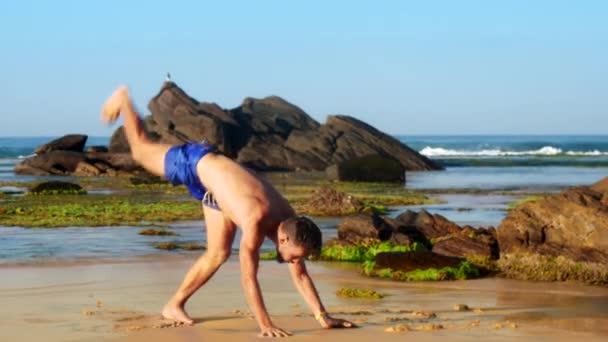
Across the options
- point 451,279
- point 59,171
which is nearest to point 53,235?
point 451,279

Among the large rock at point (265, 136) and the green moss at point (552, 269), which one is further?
the large rock at point (265, 136)

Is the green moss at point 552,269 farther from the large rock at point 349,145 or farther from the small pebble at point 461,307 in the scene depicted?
the large rock at point 349,145

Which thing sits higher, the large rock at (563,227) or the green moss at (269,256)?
the large rock at (563,227)

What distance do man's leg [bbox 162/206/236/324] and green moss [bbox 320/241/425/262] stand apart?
5306 mm

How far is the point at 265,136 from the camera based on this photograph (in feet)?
216

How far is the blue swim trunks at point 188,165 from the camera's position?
837cm

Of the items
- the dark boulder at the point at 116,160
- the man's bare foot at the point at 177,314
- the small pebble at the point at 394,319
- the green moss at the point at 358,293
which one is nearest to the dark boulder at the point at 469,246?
the green moss at the point at 358,293

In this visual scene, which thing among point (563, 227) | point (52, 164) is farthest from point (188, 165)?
point (52, 164)

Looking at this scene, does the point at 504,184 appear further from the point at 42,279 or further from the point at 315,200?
the point at 42,279

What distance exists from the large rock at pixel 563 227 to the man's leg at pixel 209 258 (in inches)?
197

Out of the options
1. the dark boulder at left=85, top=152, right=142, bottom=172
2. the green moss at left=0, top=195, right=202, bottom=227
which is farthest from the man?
the dark boulder at left=85, top=152, right=142, bottom=172

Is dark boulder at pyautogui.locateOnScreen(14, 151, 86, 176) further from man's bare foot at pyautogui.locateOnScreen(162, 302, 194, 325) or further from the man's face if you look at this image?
the man's face

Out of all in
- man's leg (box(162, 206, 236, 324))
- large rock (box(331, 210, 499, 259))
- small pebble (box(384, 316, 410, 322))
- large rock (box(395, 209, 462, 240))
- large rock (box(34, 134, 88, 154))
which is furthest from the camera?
large rock (box(34, 134, 88, 154))

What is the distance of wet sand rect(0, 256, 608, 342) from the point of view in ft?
27.5
